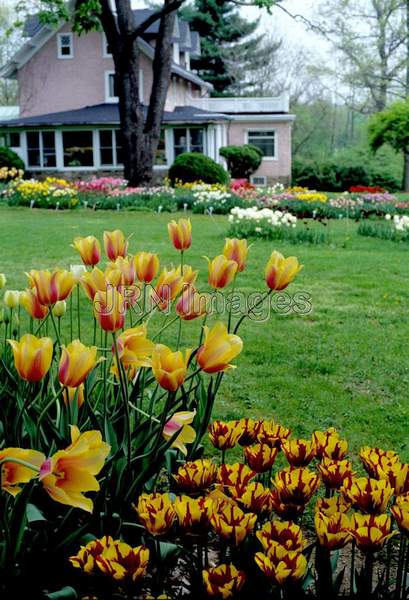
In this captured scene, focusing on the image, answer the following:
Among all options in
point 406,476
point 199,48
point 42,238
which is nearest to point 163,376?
point 406,476

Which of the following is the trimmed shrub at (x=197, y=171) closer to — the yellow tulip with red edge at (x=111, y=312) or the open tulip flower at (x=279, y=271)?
the open tulip flower at (x=279, y=271)

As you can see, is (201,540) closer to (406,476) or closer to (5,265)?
(406,476)

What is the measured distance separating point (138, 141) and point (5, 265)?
12.6m

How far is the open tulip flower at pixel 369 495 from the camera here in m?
1.68

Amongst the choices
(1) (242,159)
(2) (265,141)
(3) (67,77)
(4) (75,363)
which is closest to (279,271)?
(4) (75,363)

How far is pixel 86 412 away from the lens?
2.34m

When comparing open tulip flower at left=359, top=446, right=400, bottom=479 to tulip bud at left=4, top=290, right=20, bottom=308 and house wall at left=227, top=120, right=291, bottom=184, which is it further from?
house wall at left=227, top=120, right=291, bottom=184

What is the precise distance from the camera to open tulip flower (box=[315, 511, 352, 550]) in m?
1.61

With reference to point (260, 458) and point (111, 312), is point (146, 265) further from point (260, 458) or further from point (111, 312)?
point (260, 458)

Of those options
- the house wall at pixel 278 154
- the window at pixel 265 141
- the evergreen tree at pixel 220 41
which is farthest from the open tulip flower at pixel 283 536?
the evergreen tree at pixel 220 41

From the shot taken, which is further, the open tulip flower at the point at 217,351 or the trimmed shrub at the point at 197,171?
the trimmed shrub at the point at 197,171

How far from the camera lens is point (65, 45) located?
33219 mm

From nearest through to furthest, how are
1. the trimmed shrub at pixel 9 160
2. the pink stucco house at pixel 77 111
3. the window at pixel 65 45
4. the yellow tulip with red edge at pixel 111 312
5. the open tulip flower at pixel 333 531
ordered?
the open tulip flower at pixel 333 531, the yellow tulip with red edge at pixel 111 312, the trimmed shrub at pixel 9 160, the pink stucco house at pixel 77 111, the window at pixel 65 45

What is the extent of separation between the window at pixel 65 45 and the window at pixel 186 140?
228 inches
